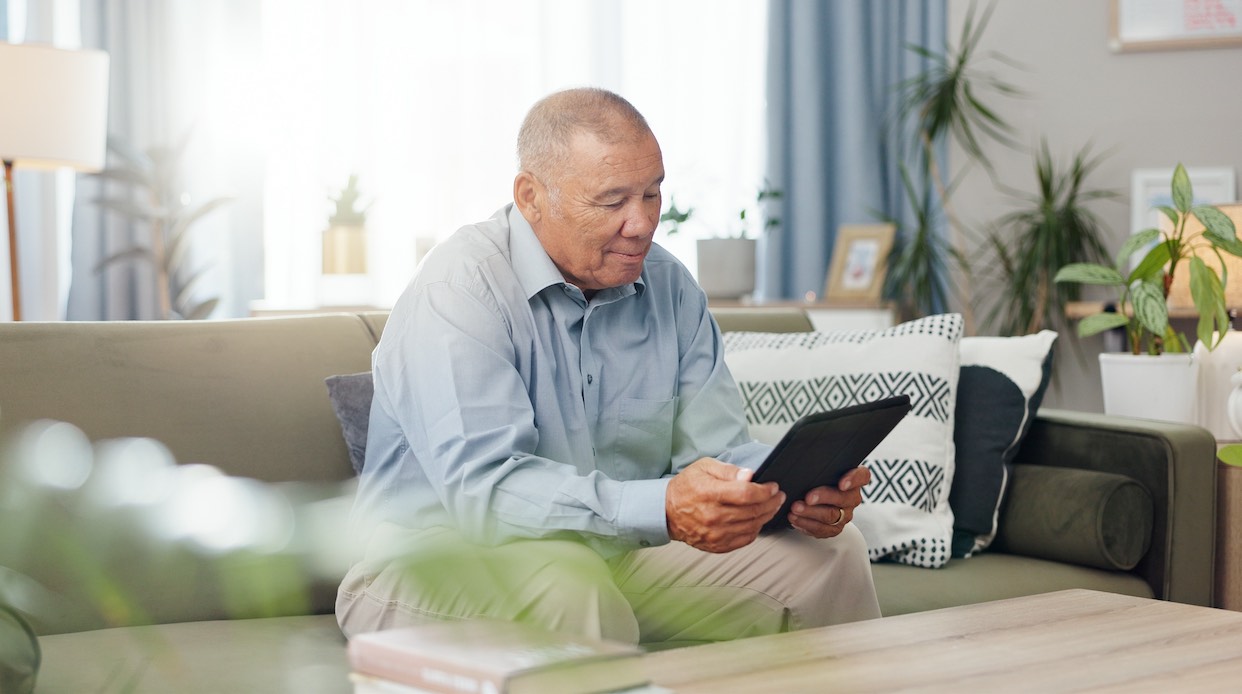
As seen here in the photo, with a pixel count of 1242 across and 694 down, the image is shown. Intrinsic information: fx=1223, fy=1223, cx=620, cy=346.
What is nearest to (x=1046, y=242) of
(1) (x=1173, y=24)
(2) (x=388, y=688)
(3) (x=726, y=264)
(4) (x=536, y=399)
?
(1) (x=1173, y=24)

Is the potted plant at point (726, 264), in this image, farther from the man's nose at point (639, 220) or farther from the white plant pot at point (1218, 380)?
the man's nose at point (639, 220)

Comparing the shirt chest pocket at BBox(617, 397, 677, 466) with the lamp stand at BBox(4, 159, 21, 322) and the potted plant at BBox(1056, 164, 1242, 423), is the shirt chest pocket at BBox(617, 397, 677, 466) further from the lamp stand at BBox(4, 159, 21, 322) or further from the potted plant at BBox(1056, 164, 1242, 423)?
the lamp stand at BBox(4, 159, 21, 322)

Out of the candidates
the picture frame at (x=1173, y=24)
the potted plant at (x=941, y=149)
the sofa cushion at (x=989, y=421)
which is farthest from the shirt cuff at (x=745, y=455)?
the picture frame at (x=1173, y=24)

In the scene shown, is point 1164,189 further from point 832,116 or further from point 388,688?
point 388,688

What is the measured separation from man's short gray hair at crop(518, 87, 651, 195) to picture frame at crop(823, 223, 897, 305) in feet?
7.74

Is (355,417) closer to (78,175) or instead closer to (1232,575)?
(1232,575)

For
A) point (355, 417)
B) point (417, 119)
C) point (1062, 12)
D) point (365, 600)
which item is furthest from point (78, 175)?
point (1062, 12)

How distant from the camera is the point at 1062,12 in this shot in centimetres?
398

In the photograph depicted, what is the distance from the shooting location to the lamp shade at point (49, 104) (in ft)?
Result: 8.75

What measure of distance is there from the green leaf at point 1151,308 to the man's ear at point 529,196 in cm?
128

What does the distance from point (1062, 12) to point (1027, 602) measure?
121 inches

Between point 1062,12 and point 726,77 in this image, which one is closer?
point 1062,12

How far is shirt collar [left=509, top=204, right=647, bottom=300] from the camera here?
1.66 metres

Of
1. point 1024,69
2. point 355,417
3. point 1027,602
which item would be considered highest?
point 1024,69
